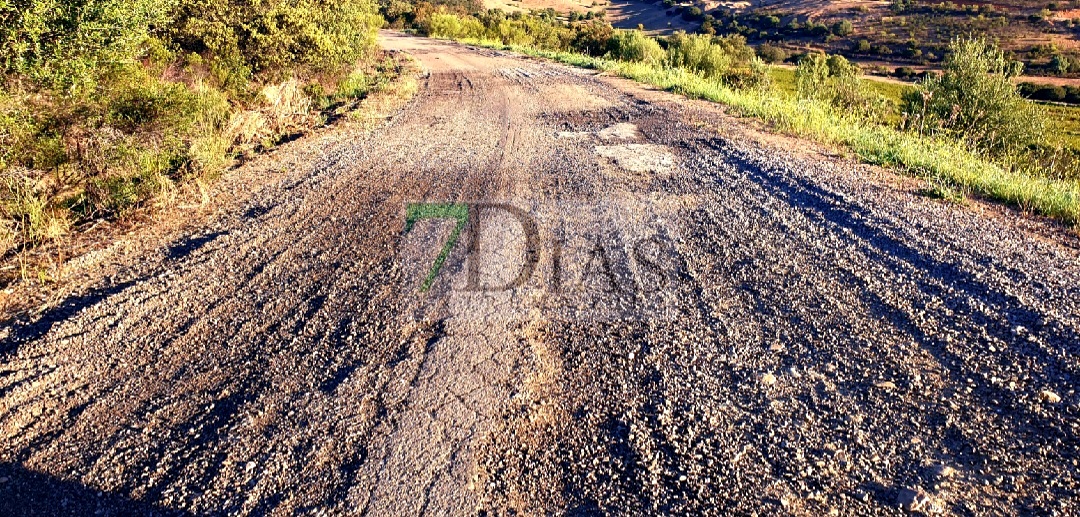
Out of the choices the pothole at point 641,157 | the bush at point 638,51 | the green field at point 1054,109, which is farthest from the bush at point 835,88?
the pothole at point 641,157

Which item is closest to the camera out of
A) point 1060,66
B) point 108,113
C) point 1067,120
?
point 108,113

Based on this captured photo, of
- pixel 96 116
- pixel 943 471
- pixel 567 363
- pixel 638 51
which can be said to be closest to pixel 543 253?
pixel 567 363

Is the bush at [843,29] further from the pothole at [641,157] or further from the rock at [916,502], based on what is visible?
the rock at [916,502]

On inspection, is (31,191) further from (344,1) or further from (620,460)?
(344,1)

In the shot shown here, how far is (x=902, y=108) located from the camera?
21.0 m

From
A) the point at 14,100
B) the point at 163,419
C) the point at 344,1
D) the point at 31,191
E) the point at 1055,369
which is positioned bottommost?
the point at 163,419

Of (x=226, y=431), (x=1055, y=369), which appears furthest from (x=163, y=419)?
(x=1055, y=369)

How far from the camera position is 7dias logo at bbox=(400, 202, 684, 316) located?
442 centimetres

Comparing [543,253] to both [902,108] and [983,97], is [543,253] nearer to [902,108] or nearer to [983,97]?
[983,97]

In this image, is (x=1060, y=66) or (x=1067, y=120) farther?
(x=1060, y=66)

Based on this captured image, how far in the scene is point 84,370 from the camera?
11.9ft

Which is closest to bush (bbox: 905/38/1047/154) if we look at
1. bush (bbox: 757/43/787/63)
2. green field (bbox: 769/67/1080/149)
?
green field (bbox: 769/67/1080/149)

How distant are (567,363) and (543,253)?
5.20ft

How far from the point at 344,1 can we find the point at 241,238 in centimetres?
911
